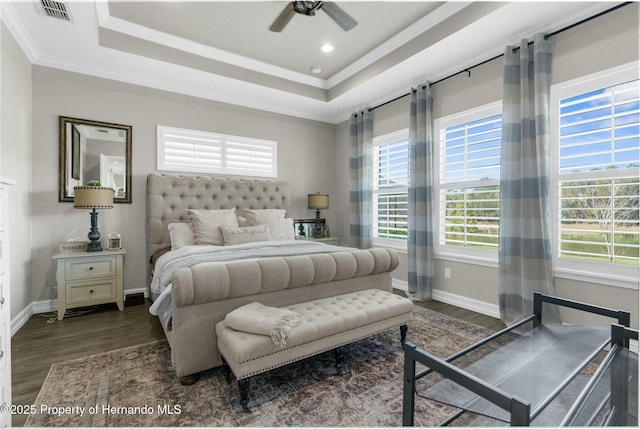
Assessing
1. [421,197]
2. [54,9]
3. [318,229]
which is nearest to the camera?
[54,9]

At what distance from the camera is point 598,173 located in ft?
8.04

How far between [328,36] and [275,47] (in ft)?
2.19

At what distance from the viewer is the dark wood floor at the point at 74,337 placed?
1.94m

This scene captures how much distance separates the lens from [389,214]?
14.7 feet

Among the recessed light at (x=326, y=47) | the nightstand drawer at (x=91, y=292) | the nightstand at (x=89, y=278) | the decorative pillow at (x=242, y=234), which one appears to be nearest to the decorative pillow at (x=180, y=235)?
the decorative pillow at (x=242, y=234)

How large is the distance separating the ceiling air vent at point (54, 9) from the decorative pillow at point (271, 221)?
255cm

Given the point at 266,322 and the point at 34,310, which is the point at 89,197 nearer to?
the point at 34,310

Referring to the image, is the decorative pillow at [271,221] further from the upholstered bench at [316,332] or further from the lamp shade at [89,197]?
the upholstered bench at [316,332]

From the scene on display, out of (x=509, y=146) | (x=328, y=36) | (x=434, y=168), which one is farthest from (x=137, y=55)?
(x=509, y=146)

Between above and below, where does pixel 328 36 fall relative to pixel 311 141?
above

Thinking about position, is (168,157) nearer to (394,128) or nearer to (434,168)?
(394,128)

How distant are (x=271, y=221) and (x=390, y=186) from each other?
1873 millimetres

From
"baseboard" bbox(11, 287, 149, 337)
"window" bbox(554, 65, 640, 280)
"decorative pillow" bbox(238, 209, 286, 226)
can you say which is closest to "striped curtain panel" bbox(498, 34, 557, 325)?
"window" bbox(554, 65, 640, 280)

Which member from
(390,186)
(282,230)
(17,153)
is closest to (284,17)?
(282,230)
